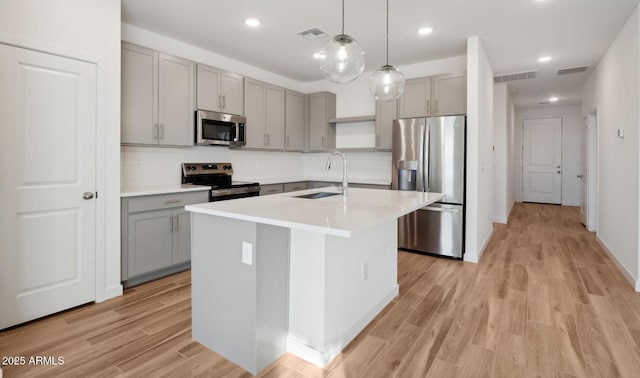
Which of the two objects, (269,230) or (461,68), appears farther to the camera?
(461,68)

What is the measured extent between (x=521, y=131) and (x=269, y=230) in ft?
31.7

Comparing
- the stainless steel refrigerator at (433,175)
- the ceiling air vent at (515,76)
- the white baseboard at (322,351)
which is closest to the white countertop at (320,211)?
the white baseboard at (322,351)

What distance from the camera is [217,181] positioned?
4.49m

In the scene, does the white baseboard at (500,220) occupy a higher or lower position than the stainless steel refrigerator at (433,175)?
lower

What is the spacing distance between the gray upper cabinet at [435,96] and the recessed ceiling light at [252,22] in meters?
2.13

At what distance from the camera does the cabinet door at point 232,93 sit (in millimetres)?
4301

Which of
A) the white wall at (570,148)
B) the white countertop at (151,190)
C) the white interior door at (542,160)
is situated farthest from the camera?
the white interior door at (542,160)

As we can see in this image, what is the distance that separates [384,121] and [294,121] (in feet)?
4.83

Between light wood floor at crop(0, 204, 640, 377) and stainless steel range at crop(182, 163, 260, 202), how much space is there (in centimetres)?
95

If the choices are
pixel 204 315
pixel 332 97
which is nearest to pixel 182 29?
pixel 332 97

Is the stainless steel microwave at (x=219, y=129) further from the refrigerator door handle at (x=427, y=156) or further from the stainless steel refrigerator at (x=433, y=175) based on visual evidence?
the refrigerator door handle at (x=427, y=156)

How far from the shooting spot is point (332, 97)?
18.6 ft

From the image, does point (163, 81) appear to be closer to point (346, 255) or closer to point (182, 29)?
point (182, 29)

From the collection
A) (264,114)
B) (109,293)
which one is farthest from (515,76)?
(109,293)
